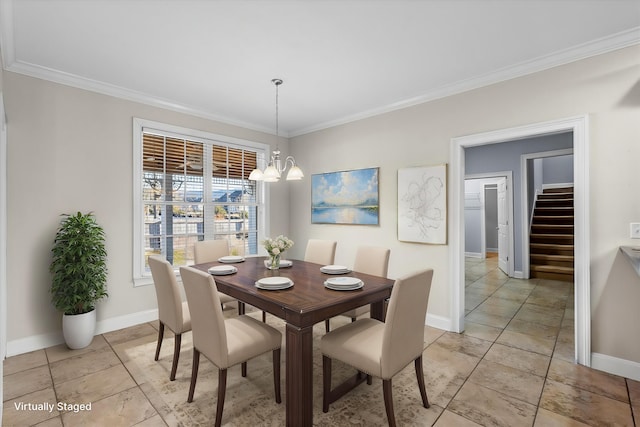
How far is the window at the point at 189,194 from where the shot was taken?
361 centimetres

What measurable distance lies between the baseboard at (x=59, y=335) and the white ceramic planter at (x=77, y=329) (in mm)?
186

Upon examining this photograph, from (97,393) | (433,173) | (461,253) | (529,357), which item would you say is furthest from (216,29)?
(529,357)

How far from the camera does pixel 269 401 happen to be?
210 cm

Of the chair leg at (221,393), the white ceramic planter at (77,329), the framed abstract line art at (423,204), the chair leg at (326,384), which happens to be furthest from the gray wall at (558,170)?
the white ceramic planter at (77,329)

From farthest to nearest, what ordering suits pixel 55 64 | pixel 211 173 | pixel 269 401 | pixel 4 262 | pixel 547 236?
pixel 547 236 < pixel 211 173 < pixel 55 64 < pixel 4 262 < pixel 269 401

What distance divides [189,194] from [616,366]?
475 cm

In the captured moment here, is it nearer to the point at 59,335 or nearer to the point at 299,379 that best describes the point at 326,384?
the point at 299,379

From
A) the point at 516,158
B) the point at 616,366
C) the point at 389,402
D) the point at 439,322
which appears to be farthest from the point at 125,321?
the point at 516,158

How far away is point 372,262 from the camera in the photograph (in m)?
3.03

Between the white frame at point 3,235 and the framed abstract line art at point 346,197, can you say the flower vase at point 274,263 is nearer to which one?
the framed abstract line art at point 346,197

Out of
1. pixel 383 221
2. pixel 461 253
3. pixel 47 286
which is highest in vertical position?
Result: pixel 383 221

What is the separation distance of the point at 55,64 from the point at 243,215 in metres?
2.71

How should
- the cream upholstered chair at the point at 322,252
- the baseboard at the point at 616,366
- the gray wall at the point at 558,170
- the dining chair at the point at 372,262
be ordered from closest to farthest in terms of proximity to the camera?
the baseboard at the point at 616,366
the dining chair at the point at 372,262
the cream upholstered chair at the point at 322,252
the gray wall at the point at 558,170

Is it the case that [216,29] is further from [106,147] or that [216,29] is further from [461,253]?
[461,253]
